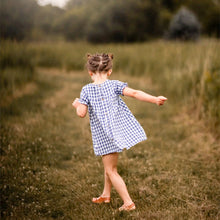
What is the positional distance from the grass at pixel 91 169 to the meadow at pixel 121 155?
0.01 meters

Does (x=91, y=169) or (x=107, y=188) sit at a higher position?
(x=107, y=188)

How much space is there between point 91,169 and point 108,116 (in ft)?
4.61

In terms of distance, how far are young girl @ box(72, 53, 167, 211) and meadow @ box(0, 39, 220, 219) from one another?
0.61 meters

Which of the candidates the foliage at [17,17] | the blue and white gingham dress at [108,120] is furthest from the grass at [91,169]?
the foliage at [17,17]

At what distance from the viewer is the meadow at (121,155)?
300 centimetres

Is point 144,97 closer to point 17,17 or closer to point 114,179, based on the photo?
point 114,179

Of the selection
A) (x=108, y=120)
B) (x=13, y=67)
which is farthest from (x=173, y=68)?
(x=108, y=120)

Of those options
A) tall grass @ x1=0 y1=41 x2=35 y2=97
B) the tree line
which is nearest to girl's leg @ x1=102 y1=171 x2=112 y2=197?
tall grass @ x1=0 y1=41 x2=35 y2=97

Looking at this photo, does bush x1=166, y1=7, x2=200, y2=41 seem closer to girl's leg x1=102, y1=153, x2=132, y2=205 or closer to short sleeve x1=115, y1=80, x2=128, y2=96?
short sleeve x1=115, y1=80, x2=128, y2=96

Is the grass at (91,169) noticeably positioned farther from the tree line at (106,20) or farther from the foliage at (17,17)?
the foliage at (17,17)

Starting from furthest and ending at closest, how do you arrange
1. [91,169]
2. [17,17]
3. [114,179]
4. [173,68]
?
1. [17,17]
2. [173,68]
3. [91,169]
4. [114,179]

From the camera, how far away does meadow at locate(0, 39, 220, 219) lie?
3.00m

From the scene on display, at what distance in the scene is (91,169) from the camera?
3.87 metres

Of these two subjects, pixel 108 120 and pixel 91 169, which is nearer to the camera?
pixel 108 120
